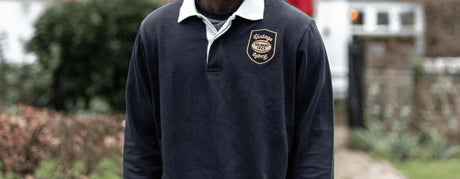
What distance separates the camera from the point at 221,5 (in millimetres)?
1796

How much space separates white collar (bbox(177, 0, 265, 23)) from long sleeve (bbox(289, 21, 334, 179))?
6.7 inches

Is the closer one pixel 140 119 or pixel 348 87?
pixel 140 119

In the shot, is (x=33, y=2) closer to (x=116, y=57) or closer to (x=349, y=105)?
(x=116, y=57)

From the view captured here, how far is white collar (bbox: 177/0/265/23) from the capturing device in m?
1.75

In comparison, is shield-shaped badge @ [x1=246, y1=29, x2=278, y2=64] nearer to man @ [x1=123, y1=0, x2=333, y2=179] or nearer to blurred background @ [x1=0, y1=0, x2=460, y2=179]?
man @ [x1=123, y1=0, x2=333, y2=179]

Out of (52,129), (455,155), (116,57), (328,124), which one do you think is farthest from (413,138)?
(328,124)

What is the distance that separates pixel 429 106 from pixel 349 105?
3.93 feet

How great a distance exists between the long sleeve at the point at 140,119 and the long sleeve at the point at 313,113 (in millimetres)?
497

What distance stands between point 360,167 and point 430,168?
0.99m

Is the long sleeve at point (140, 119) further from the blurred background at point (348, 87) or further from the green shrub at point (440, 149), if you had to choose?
the green shrub at point (440, 149)

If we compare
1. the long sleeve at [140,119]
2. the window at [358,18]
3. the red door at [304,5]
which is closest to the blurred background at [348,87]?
the red door at [304,5]

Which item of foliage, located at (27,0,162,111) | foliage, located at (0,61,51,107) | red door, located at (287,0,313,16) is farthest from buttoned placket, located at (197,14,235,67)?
foliage, located at (0,61,51,107)

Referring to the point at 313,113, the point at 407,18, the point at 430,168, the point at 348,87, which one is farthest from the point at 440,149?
the point at 407,18

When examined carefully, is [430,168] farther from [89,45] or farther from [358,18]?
[358,18]
